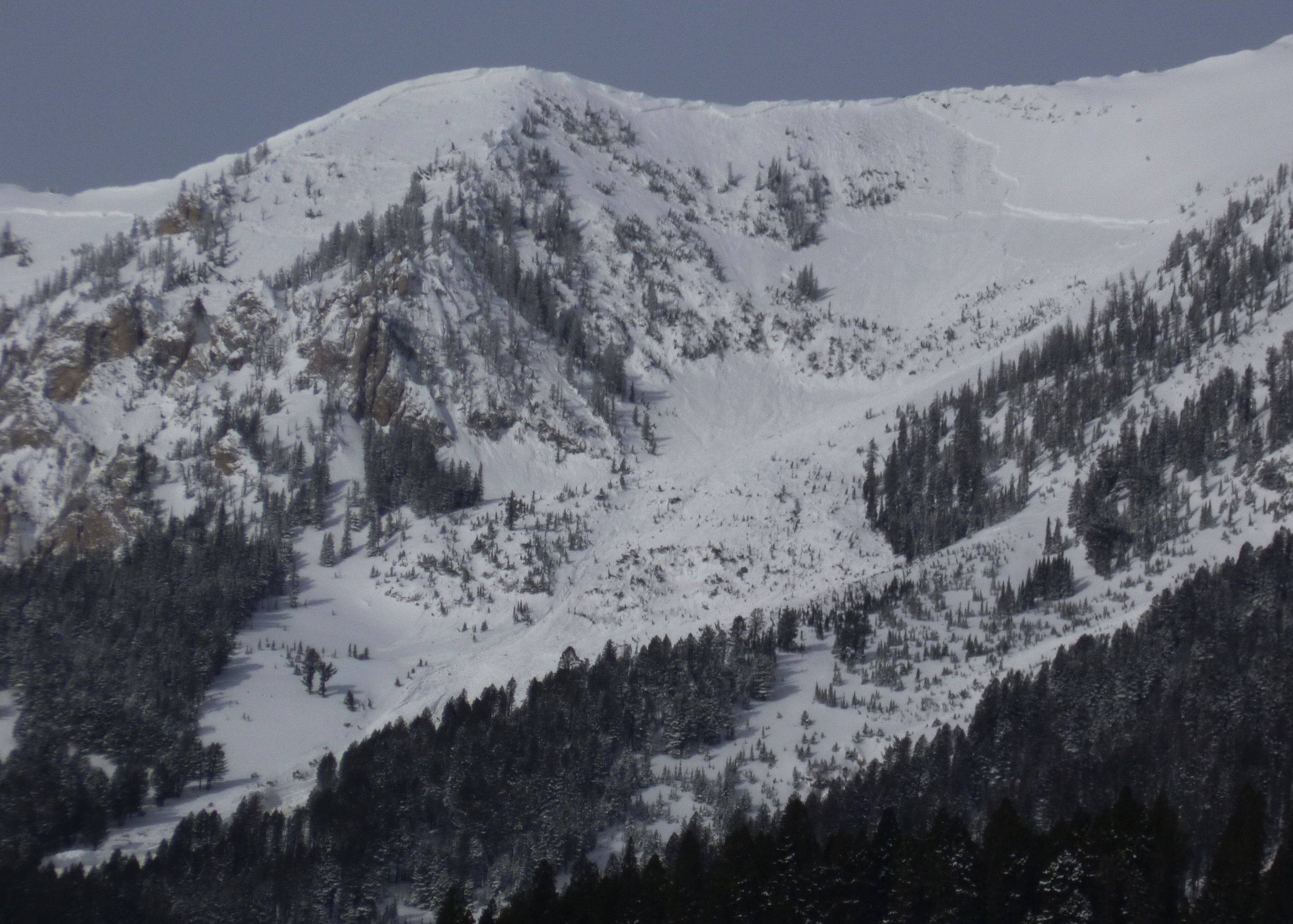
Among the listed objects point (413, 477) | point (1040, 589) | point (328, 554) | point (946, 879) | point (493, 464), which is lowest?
point (328, 554)

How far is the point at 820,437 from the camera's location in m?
170

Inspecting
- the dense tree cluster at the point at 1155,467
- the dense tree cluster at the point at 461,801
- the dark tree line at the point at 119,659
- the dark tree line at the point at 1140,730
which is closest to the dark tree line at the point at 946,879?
the dark tree line at the point at 1140,730

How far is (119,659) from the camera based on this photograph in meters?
124

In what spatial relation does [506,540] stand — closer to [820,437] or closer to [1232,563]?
[820,437]

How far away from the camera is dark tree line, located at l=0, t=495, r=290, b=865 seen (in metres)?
103

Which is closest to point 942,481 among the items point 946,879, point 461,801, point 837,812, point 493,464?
point 493,464

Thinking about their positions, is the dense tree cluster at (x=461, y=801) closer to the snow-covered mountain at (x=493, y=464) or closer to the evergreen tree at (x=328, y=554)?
the snow-covered mountain at (x=493, y=464)

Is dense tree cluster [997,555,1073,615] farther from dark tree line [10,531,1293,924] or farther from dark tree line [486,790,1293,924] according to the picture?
dark tree line [486,790,1293,924]

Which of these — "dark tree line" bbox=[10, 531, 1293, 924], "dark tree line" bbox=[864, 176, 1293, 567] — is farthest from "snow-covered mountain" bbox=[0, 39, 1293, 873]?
"dark tree line" bbox=[10, 531, 1293, 924]

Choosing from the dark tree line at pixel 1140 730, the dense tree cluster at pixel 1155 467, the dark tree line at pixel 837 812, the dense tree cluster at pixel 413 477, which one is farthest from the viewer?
the dense tree cluster at pixel 413 477

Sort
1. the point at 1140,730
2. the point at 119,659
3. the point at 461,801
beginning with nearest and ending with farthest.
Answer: the point at 1140,730
the point at 461,801
the point at 119,659

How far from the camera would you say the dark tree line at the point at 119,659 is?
102812 millimetres

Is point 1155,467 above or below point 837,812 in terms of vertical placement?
above

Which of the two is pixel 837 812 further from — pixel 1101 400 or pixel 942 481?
pixel 1101 400
